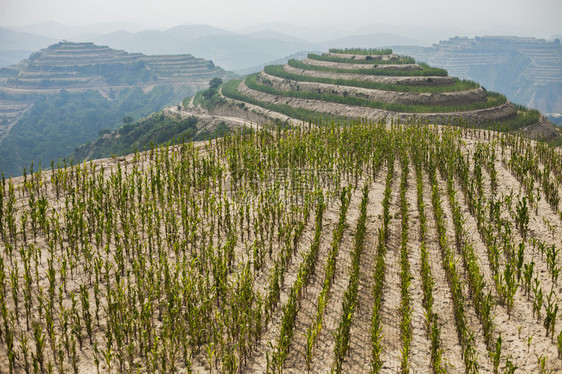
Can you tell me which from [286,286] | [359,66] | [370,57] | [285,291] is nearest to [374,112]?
[359,66]

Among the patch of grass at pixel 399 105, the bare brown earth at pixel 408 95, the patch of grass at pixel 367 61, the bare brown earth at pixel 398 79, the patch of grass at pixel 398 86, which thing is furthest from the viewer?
the patch of grass at pixel 367 61

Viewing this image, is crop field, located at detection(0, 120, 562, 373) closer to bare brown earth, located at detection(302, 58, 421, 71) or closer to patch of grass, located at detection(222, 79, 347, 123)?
patch of grass, located at detection(222, 79, 347, 123)

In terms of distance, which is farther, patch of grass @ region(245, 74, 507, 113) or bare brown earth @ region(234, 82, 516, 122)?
patch of grass @ region(245, 74, 507, 113)

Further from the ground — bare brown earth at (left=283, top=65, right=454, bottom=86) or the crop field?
bare brown earth at (left=283, top=65, right=454, bottom=86)

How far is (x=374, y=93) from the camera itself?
58.5m

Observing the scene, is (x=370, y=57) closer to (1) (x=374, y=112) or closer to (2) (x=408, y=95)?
(2) (x=408, y=95)

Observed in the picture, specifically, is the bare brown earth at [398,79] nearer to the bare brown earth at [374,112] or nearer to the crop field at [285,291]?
the bare brown earth at [374,112]

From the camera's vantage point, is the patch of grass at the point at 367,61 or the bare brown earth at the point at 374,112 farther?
the patch of grass at the point at 367,61

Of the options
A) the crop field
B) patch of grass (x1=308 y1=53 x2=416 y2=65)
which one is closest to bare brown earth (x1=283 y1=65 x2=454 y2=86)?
patch of grass (x1=308 y1=53 x2=416 y2=65)

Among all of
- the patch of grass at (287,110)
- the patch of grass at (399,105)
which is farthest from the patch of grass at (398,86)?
the patch of grass at (287,110)

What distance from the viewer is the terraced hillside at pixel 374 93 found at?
5131 cm

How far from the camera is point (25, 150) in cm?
14888

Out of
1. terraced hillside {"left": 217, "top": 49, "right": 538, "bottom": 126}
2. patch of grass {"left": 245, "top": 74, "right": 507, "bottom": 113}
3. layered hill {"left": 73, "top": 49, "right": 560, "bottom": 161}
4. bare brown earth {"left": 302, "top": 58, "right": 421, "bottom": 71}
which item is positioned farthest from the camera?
bare brown earth {"left": 302, "top": 58, "right": 421, "bottom": 71}

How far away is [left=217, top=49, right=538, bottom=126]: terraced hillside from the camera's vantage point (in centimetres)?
5131
